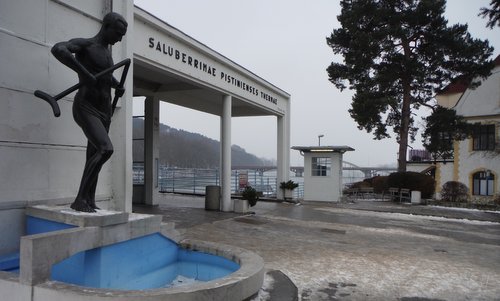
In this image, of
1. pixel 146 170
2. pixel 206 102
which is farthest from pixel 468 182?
pixel 146 170

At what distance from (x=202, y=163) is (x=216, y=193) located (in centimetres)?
2292

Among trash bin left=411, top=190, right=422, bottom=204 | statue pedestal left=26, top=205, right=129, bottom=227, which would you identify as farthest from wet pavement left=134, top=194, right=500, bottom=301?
trash bin left=411, top=190, right=422, bottom=204

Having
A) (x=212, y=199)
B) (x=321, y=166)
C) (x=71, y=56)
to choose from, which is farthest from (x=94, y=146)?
(x=321, y=166)

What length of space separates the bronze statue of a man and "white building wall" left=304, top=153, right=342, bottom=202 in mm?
15933

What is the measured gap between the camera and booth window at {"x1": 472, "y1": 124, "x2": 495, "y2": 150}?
26166mm

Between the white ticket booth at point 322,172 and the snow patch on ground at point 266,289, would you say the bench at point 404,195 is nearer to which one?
the white ticket booth at point 322,172

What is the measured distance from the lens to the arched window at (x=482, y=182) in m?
26.3

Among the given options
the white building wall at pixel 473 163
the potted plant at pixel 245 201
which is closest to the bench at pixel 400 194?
the white building wall at pixel 473 163

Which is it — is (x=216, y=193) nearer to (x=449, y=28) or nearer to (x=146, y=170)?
(x=146, y=170)

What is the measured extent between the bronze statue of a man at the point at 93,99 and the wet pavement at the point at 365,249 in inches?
68.5

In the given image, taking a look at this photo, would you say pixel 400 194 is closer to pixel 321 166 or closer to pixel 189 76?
pixel 321 166

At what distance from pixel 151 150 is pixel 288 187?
662 cm

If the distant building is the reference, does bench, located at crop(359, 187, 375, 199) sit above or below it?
below

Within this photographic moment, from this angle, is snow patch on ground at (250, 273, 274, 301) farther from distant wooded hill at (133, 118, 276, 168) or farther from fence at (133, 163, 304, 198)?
distant wooded hill at (133, 118, 276, 168)
